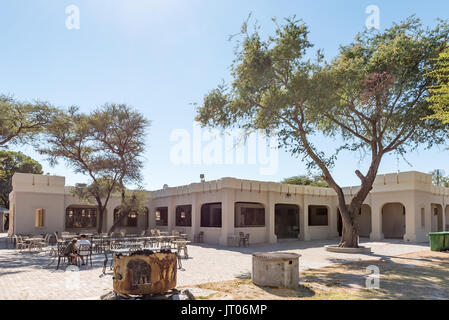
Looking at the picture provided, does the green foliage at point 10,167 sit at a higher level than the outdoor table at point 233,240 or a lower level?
higher

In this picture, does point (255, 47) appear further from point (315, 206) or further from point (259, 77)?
point (315, 206)

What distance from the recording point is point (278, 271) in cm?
820

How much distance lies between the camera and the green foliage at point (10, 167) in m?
40.5

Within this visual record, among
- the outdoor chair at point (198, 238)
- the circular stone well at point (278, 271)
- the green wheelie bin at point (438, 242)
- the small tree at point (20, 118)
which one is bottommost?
the outdoor chair at point (198, 238)

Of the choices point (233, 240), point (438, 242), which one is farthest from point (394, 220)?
point (233, 240)

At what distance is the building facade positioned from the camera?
68.8 feet

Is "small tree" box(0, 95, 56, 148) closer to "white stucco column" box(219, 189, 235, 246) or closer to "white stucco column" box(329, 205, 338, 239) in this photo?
"white stucco column" box(219, 189, 235, 246)

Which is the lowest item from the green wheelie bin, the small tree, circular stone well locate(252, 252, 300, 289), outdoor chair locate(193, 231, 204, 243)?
outdoor chair locate(193, 231, 204, 243)

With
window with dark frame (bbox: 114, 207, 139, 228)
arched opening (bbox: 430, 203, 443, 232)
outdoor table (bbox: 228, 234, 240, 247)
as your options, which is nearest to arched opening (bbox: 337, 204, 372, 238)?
arched opening (bbox: 430, 203, 443, 232)

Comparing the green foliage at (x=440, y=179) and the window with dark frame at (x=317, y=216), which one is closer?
the window with dark frame at (x=317, y=216)

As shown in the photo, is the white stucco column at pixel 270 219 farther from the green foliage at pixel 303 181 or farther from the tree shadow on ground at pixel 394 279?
the green foliage at pixel 303 181

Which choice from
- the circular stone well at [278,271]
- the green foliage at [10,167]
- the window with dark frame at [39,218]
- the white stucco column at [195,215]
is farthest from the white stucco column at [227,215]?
the green foliage at [10,167]

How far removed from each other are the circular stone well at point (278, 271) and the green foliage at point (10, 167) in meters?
40.5

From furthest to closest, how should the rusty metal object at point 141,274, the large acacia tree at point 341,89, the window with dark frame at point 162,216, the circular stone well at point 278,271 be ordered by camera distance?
the window with dark frame at point 162,216 < the large acacia tree at point 341,89 < the circular stone well at point 278,271 < the rusty metal object at point 141,274
